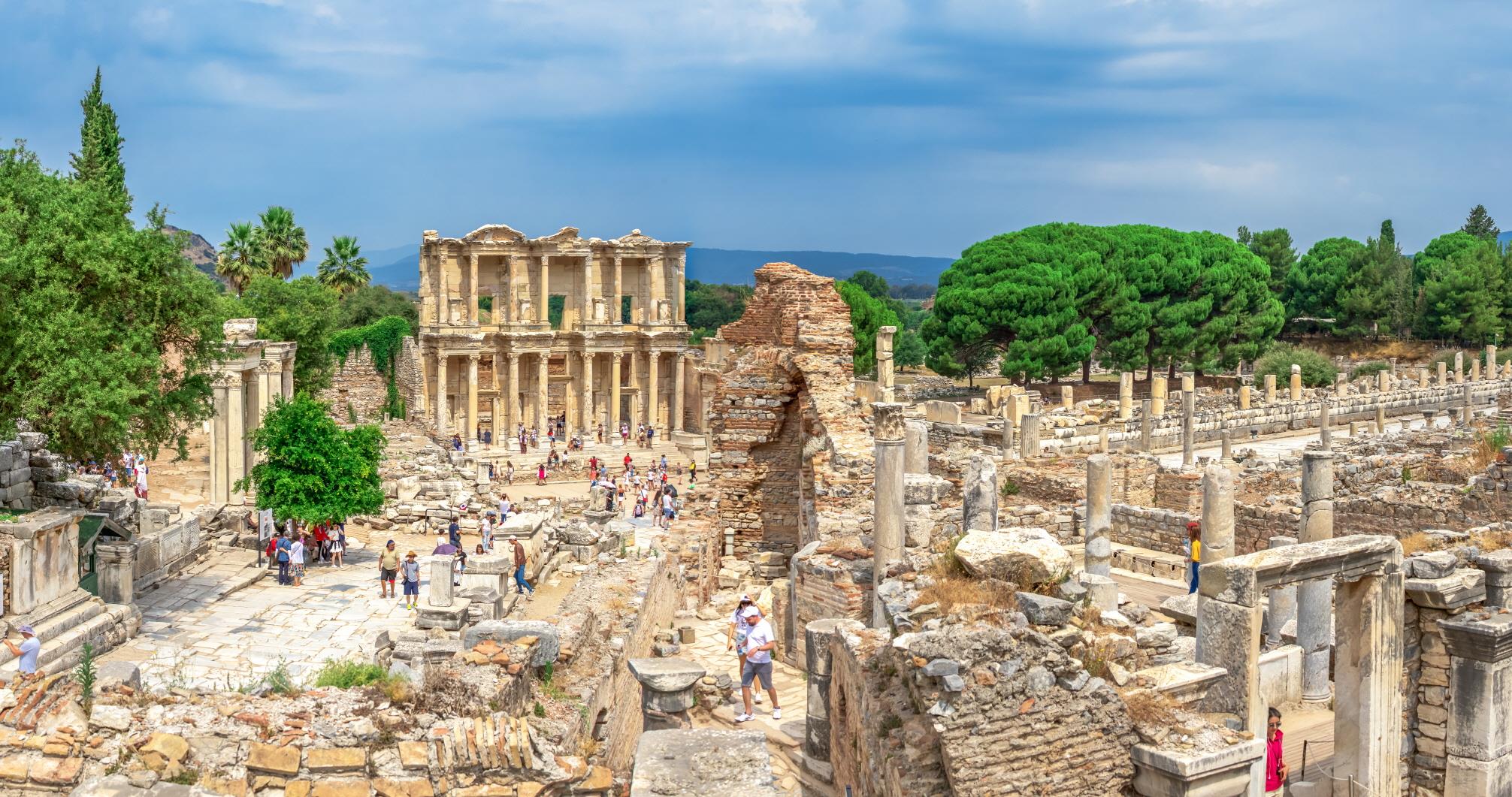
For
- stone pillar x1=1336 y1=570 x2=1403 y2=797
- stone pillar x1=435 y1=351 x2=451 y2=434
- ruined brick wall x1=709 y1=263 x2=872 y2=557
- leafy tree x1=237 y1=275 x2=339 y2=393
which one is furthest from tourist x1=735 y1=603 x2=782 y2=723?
stone pillar x1=435 y1=351 x2=451 y2=434

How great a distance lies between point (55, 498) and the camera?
1767cm

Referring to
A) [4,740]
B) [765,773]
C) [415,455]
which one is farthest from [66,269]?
[415,455]

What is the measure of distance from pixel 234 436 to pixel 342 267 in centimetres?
3055

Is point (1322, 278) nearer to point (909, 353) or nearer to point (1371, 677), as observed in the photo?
point (909, 353)

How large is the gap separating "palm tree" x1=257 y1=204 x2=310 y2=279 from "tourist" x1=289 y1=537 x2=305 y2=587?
3134 cm

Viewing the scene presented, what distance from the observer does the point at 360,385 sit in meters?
54.4

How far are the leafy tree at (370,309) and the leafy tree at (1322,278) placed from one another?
54270 millimetres

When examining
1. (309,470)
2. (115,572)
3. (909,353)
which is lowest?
(115,572)

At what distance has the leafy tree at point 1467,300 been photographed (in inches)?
2857

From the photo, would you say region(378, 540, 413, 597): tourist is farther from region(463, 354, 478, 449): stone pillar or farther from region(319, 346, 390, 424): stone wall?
region(319, 346, 390, 424): stone wall

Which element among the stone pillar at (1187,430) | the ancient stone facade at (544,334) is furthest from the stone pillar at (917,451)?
the ancient stone facade at (544,334)

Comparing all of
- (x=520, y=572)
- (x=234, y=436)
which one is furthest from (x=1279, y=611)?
(x=234, y=436)

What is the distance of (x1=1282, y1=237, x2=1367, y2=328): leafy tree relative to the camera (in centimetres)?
7912

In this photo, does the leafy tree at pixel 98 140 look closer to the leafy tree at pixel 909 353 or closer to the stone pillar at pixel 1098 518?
the stone pillar at pixel 1098 518
